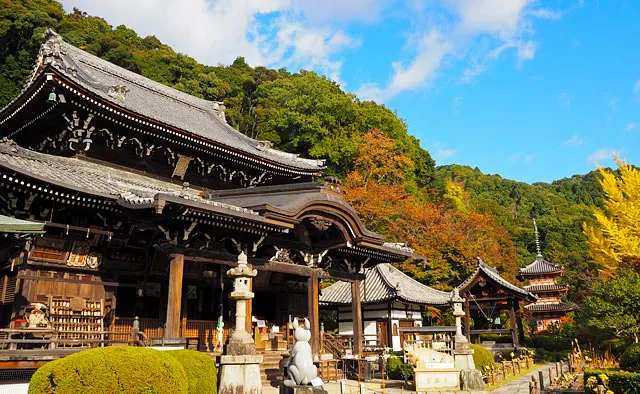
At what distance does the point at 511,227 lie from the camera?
2457 inches

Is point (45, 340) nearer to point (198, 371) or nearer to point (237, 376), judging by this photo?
point (198, 371)

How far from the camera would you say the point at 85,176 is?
1358 centimetres

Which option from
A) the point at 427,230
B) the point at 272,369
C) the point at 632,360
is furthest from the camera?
the point at 427,230

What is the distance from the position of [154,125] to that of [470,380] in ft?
42.4

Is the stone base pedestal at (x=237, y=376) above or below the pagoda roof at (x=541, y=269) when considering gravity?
below

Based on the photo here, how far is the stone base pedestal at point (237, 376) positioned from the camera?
29.5 feet

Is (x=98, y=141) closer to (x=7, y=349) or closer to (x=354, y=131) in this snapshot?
(x=7, y=349)

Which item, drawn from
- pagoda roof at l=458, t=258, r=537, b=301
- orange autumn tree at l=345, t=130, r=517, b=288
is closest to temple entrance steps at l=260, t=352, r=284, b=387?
pagoda roof at l=458, t=258, r=537, b=301

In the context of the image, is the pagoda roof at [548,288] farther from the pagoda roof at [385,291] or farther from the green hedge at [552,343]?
the pagoda roof at [385,291]

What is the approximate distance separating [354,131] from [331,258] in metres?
30.4

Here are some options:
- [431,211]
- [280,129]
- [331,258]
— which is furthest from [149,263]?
[280,129]

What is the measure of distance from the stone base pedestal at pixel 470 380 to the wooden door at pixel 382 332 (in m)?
11.3

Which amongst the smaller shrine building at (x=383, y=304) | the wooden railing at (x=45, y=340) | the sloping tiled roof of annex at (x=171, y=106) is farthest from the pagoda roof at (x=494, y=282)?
the wooden railing at (x=45, y=340)

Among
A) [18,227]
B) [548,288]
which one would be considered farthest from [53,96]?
[548,288]
